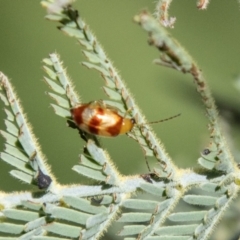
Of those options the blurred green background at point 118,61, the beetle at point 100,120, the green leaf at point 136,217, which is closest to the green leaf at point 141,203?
the green leaf at point 136,217

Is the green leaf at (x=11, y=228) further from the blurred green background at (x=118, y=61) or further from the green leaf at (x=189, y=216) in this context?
the blurred green background at (x=118, y=61)

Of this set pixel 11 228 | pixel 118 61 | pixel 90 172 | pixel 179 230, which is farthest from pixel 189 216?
pixel 118 61

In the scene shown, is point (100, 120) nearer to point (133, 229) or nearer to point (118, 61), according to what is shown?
point (133, 229)

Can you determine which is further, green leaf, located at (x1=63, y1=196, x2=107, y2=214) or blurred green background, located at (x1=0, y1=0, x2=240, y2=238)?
blurred green background, located at (x1=0, y1=0, x2=240, y2=238)

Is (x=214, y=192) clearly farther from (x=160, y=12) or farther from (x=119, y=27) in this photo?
(x=119, y=27)

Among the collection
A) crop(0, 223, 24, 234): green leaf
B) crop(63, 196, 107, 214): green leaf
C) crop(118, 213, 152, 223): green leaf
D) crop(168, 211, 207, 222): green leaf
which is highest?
crop(168, 211, 207, 222): green leaf

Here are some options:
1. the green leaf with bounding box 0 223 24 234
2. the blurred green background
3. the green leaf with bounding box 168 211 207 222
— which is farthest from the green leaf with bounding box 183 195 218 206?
the blurred green background

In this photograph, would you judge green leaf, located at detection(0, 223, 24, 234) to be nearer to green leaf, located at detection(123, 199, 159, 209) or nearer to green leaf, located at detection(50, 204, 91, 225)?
green leaf, located at detection(50, 204, 91, 225)

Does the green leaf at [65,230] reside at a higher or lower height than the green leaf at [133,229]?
lower

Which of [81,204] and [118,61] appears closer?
[81,204]
